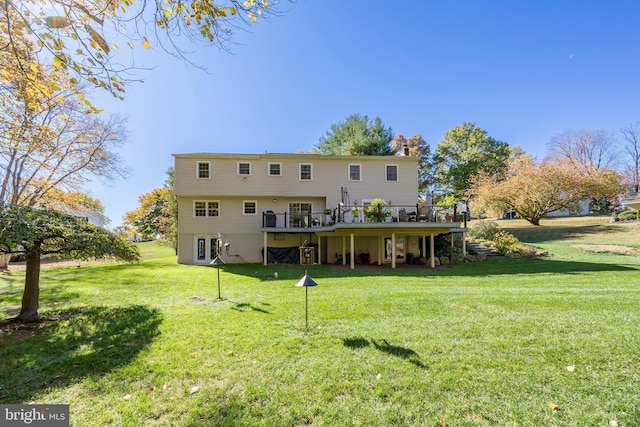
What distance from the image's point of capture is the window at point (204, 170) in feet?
55.3

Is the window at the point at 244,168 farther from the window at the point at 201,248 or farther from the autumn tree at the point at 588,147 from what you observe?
the autumn tree at the point at 588,147

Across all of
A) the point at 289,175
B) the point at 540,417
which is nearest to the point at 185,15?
the point at 540,417

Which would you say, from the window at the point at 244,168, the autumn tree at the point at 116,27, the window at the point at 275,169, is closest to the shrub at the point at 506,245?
the window at the point at 275,169

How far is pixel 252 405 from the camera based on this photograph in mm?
2760

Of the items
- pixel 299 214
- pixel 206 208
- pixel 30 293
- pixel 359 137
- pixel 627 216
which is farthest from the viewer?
pixel 359 137

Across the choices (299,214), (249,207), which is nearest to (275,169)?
(249,207)

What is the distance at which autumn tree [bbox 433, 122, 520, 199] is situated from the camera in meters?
30.3

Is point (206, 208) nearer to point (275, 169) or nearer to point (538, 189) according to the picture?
point (275, 169)

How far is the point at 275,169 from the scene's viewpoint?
17312 mm

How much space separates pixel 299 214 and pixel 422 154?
73.3ft

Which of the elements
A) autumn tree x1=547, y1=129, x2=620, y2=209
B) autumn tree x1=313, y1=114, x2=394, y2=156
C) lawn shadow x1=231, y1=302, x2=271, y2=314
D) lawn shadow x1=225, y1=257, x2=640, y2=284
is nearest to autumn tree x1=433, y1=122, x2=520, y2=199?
autumn tree x1=547, y1=129, x2=620, y2=209

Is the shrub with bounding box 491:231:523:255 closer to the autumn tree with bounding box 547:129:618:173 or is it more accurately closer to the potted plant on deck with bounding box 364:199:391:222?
the potted plant on deck with bounding box 364:199:391:222

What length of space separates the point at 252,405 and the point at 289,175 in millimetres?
15235

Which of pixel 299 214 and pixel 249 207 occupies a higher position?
pixel 249 207
